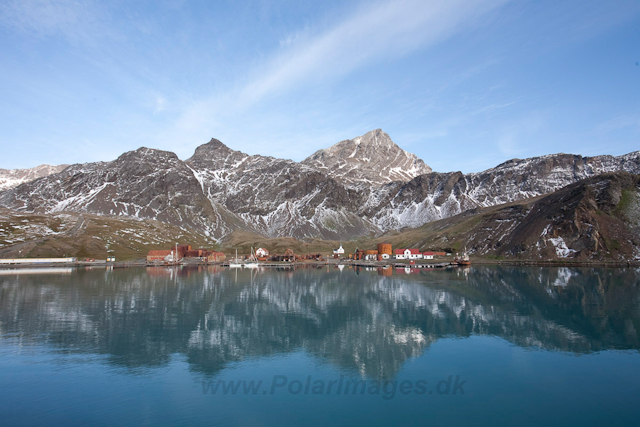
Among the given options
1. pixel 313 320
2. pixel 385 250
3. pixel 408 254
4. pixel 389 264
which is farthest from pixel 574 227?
pixel 313 320

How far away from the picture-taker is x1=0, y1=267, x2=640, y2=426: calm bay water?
2320cm

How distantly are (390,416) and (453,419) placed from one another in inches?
136

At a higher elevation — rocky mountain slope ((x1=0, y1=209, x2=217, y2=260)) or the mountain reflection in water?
rocky mountain slope ((x1=0, y1=209, x2=217, y2=260))

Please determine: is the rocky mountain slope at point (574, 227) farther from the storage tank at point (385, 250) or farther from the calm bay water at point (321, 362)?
the calm bay water at point (321, 362)

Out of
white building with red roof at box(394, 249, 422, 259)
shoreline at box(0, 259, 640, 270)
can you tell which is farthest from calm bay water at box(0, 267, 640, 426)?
white building with red roof at box(394, 249, 422, 259)

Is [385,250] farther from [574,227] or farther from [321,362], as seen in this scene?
[321,362]

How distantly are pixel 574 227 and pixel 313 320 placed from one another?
128996mm

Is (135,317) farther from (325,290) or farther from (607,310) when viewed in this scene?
(607,310)

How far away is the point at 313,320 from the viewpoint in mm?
48969

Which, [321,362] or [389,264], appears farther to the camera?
[389,264]

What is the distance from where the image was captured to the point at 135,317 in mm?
49938

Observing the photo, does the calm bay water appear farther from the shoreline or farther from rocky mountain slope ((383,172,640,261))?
rocky mountain slope ((383,172,640,261))

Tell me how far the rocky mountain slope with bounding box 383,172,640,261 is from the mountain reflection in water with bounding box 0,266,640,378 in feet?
205

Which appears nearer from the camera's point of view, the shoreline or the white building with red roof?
the shoreline
